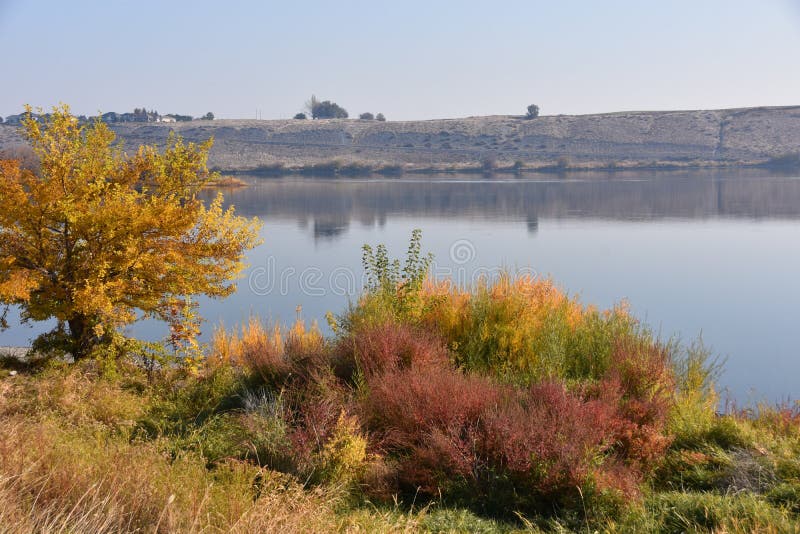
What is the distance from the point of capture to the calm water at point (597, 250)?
540 inches

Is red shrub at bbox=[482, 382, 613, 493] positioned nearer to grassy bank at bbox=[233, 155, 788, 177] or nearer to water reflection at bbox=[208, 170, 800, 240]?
water reflection at bbox=[208, 170, 800, 240]

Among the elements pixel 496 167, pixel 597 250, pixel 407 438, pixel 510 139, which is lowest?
pixel 597 250

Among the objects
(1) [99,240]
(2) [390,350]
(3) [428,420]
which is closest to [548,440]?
(3) [428,420]

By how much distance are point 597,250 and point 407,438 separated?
55.9 ft

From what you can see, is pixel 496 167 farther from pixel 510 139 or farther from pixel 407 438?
pixel 407 438

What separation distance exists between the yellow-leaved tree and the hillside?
53.8 meters

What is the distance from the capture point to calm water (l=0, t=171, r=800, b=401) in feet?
45.0

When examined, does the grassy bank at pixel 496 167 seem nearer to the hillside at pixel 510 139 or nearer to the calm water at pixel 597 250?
the hillside at pixel 510 139

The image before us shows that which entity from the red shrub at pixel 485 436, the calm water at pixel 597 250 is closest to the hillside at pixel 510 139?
the calm water at pixel 597 250

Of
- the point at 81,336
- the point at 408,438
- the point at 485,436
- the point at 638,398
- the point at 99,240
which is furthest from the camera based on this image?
the point at 81,336

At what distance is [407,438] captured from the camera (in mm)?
6246

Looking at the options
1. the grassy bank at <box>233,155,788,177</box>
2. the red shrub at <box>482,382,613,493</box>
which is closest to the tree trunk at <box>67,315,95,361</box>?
the red shrub at <box>482,382,613,493</box>

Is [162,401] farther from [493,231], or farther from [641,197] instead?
[641,197]

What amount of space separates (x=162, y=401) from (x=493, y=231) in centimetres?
1879
